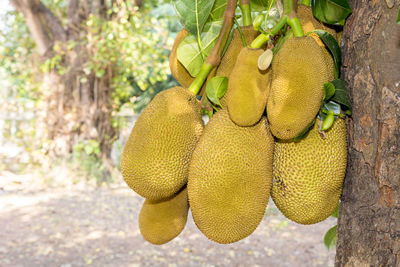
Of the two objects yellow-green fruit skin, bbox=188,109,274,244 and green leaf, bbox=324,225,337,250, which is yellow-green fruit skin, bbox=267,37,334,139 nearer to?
yellow-green fruit skin, bbox=188,109,274,244

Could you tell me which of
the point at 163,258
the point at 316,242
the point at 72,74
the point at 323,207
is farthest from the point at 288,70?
the point at 72,74

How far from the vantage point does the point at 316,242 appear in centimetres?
265

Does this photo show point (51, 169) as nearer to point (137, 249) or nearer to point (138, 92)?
point (137, 249)

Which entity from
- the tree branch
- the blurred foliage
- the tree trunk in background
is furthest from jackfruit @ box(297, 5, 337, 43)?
the tree branch

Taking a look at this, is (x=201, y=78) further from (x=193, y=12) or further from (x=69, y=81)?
(x=69, y=81)

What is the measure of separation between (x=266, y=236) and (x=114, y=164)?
6.64ft

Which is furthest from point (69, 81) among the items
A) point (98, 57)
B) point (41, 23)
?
point (41, 23)

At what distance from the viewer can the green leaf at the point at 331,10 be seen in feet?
1.89

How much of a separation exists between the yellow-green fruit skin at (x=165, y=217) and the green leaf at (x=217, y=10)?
0.34 m

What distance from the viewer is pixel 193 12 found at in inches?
26.3

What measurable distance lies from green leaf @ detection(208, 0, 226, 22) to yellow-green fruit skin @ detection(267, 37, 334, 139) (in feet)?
0.67

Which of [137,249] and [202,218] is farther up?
[202,218]

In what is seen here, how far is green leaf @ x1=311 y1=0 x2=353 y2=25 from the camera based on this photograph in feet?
1.89

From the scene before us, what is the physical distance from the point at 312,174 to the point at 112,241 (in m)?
2.30
